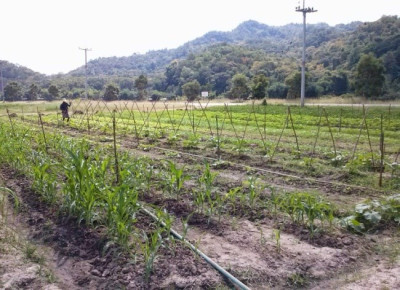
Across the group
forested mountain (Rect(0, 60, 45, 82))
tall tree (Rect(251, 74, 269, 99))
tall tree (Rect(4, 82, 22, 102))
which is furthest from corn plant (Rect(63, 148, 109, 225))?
forested mountain (Rect(0, 60, 45, 82))

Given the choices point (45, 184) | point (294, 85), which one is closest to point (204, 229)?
point (45, 184)

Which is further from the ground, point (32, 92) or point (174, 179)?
point (32, 92)

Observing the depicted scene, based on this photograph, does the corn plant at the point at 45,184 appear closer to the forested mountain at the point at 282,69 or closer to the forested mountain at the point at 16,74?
the forested mountain at the point at 282,69

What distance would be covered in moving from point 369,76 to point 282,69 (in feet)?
94.4

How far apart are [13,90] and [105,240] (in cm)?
5741

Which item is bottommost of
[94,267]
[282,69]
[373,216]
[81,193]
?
[94,267]

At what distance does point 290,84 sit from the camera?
40812 mm

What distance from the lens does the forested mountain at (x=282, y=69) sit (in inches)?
1529

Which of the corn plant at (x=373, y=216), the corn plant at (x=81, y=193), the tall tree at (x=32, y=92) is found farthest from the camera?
the tall tree at (x=32, y=92)

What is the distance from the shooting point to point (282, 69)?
60094 millimetres

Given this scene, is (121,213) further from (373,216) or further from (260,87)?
(260,87)

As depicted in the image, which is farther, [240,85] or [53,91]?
[53,91]

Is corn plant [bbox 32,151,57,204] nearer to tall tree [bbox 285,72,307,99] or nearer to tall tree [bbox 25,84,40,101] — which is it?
tall tree [bbox 285,72,307,99]

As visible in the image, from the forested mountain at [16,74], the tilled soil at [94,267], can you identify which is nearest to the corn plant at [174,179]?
the tilled soil at [94,267]
